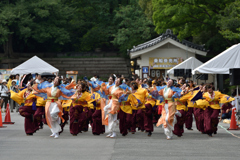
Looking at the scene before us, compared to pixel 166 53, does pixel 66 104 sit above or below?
below

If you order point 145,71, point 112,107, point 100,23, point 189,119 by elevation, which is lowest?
point 189,119

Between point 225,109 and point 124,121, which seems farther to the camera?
point 225,109

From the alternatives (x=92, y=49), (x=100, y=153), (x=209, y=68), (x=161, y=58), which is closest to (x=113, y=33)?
(x=92, y=49)

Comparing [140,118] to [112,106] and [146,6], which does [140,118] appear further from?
[146,6]

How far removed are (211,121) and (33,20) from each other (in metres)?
30.3

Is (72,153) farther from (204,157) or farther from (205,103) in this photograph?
(205,103)

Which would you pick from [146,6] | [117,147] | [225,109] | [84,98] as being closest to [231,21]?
[225,109]

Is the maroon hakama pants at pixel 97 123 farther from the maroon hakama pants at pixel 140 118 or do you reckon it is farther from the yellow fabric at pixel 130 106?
the maroon hakama pants at pixel 140 118

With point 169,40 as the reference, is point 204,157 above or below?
below

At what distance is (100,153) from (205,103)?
4710 millimetres

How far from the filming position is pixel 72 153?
9.73 metres

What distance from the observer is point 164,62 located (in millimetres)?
35844

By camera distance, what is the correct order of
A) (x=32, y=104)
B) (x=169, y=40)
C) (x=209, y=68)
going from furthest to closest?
(x=169, y=40) < (x=209, y=68) < (x=32, y=104)

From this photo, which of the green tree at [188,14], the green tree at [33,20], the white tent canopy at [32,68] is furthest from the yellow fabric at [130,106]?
the green tree at [33,20]
